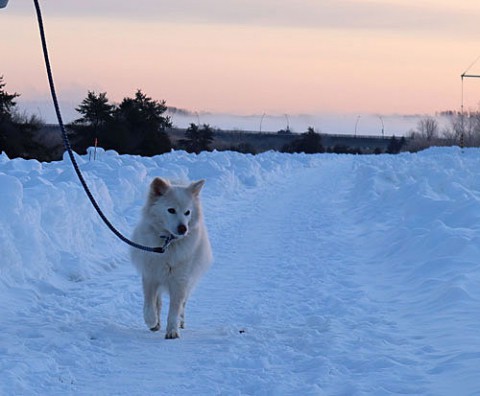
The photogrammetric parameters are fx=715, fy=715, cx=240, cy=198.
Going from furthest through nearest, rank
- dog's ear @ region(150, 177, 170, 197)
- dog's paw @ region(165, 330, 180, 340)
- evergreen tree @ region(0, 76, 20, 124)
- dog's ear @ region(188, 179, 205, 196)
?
evergreen tree @ region(0, 76, 20, 124), dog's ear @ region(188, 179, 205, 196), dog's ear @ region(150, 177, 170, 197), dog's paw @ region(165, 330, 180, 340)

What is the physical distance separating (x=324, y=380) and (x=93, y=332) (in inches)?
88.4

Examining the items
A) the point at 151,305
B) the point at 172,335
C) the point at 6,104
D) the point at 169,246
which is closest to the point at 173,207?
the point at 169,246

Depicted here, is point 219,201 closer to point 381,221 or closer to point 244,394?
point 381,221

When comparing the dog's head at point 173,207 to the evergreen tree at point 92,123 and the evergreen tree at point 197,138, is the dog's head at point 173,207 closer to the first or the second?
the evergreen tree at point 92,123

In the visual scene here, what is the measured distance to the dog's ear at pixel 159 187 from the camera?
7047 millimetres

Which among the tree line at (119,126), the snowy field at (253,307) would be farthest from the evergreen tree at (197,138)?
the snowy field at (253,307)

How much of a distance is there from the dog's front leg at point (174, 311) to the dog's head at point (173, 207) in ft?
1.88

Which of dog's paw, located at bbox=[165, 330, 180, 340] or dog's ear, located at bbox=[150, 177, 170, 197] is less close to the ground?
dog's ear, located at bbox=[150, 177, 170, 197]

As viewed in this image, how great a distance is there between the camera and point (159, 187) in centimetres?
708

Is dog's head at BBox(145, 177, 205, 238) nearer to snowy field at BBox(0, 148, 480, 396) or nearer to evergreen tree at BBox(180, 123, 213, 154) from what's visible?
snowy field at BBox(0, 148, 480, 396)

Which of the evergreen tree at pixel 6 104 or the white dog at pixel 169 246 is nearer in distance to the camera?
the white dog at pixel 169 246

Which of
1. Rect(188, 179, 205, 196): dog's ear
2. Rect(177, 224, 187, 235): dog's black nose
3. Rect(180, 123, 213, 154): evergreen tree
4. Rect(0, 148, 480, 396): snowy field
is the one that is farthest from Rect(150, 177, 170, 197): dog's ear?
Rect(180, 123, 213, 154): evergreen tree

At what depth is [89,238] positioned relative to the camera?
437 inches

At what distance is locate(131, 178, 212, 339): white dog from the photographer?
6.86m
